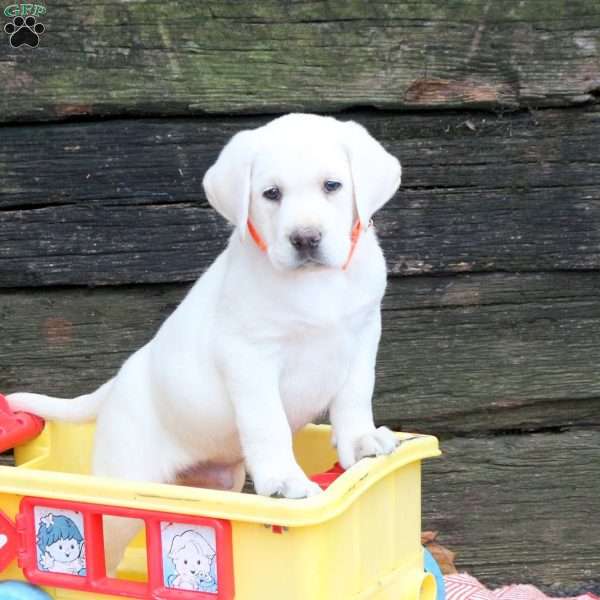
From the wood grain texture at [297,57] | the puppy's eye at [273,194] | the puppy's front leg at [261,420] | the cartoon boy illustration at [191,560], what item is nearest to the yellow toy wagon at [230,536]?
the cartoon boy illustration at [191,560]

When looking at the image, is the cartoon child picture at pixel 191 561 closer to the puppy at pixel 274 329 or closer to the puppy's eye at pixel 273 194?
the puppy at pixel 274 329

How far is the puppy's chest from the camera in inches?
79.4

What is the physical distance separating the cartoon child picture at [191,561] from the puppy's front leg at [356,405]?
0.34 metres

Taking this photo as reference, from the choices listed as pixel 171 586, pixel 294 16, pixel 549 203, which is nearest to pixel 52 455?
pixel 171 586

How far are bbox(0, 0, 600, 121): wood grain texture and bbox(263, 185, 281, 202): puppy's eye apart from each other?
0.87 m

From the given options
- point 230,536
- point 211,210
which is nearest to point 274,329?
point 230,536

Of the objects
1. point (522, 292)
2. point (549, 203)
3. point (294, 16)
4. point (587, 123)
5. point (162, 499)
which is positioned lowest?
point (162, 499)

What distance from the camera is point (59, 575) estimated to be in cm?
203

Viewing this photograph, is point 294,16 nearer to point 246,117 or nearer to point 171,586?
point 246,117

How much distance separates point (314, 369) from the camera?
2045 millimetres

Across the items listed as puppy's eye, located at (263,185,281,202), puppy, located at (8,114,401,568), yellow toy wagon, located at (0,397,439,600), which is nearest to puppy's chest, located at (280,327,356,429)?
puppy, located at (8,114,401,568)

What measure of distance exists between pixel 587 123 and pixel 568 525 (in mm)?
1070

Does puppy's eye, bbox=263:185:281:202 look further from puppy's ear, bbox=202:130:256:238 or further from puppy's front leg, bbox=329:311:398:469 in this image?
puppy's front leg, bbox=329:311:398:469

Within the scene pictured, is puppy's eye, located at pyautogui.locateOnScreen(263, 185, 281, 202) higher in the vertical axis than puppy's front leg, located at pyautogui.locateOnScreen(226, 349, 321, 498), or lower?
higher
